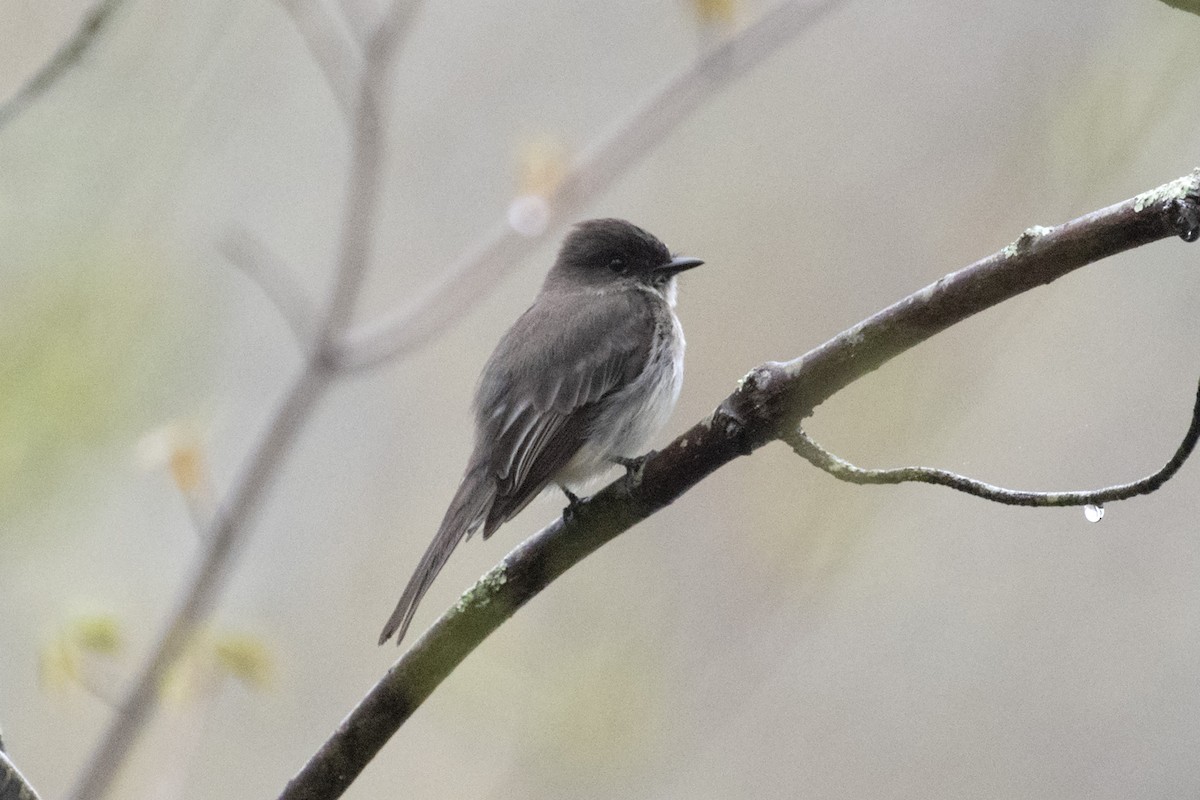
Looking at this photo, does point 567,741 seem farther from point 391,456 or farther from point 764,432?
point 391,456

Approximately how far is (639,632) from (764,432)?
162 centimetres

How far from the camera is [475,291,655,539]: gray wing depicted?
11.0 feet

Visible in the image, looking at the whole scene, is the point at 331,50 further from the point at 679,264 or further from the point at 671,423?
the point at 671,423

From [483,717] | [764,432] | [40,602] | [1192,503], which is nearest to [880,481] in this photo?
[764,432]

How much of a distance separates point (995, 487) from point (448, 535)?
A: 1.46m

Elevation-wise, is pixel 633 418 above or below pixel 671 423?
above

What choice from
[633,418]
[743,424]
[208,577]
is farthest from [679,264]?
[743,424]

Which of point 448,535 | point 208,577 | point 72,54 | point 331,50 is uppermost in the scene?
point 72,54

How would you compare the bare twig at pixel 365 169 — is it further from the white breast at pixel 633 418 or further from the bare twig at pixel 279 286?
the white breast at pixel 633 418

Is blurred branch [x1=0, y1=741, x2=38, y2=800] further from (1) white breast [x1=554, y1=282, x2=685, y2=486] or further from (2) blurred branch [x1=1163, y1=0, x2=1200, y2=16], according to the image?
(1) white breast [x1=554, y1=282, x2=685, y2=486]

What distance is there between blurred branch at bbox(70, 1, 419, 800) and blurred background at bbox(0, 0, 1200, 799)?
0.20 metres

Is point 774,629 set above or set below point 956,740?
above

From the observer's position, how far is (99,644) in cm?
269

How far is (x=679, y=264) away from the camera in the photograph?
13.8ft
